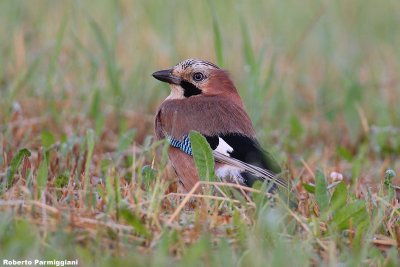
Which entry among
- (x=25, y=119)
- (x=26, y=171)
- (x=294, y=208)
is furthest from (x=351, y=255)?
(x=25, y=119)

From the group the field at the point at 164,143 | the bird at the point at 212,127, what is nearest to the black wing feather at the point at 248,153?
the bird at the point at 212,127

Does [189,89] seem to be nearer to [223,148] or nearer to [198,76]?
[198,76]

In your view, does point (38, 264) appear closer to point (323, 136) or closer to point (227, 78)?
point (227, 78)

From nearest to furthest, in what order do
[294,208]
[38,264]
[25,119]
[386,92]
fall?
[38,264] < [294,208] < [25,119] < [386,92]

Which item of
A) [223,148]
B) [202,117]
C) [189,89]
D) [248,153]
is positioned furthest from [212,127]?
[189,89]

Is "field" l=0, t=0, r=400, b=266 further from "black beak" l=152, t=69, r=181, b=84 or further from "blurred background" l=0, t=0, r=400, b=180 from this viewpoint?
"black beak" l=152, t=69, r=181, b=84

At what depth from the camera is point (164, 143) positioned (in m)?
5.06

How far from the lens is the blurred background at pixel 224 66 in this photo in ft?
20.4

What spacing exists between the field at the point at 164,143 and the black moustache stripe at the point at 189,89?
45cm

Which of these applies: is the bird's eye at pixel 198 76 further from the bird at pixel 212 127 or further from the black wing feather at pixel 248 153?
the black wing feather at pixel 248 153

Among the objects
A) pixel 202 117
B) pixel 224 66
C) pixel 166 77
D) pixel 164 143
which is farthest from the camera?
pixel 224 66

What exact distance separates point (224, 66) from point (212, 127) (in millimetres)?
1760

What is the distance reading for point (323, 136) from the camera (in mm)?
6801

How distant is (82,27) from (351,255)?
5.53m
